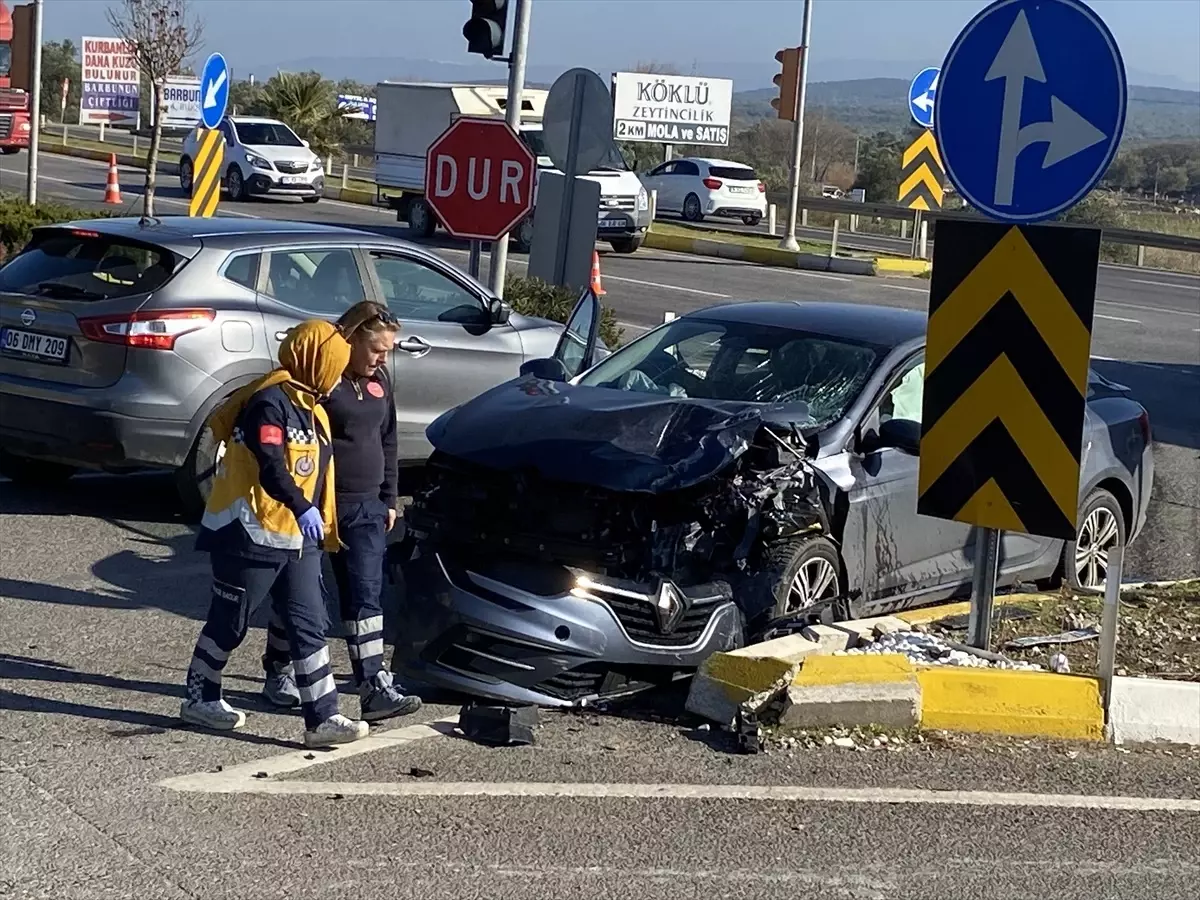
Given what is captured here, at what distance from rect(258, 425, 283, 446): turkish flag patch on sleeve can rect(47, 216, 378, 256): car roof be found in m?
3.90

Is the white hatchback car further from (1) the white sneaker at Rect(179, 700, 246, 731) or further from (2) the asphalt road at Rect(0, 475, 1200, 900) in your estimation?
(1) the white sneaker at Rect(179, 700, 246, 731)

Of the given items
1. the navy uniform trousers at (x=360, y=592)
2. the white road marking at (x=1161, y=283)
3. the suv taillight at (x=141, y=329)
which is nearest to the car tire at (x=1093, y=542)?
the navy uniform trousers at (x=360, y=592)

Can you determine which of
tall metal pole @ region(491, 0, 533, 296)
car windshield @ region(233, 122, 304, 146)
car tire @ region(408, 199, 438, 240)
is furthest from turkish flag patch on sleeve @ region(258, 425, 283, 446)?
car windshield @ region(233, 122, 304, 146)

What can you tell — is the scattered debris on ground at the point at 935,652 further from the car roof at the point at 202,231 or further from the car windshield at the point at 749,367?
the car roof at the point at 202,231

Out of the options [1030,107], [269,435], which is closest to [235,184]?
[1030,107]

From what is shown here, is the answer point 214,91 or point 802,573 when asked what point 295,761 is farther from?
point 214,91

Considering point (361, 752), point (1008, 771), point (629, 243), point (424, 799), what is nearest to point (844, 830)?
point (1008, 771)

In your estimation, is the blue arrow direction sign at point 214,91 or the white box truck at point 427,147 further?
the white box truck at point 427,147

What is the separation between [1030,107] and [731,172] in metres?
34.7

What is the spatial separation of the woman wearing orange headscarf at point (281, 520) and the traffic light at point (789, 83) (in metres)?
25.7

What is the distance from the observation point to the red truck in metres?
36.0

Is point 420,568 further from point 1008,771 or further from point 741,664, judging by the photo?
point 1008,771

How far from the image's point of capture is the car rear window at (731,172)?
4050cm

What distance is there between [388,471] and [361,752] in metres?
1.19
